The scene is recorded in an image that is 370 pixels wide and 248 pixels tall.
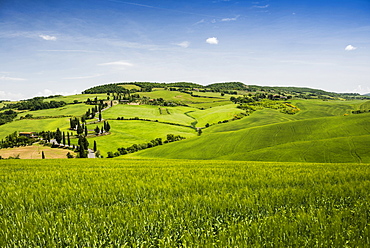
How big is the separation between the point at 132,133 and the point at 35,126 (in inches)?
3034

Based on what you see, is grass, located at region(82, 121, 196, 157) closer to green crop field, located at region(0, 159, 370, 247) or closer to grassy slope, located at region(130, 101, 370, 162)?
grassy slope, located at region(130, 101, 370, 162)

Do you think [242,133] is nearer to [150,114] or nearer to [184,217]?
[184,217]

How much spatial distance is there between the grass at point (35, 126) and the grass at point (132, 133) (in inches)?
1082

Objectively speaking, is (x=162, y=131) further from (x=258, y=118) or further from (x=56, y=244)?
(x=56, y=244)

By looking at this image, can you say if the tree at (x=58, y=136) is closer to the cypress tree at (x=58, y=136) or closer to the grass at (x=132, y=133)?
the cypress tree at (x=58, y=136)

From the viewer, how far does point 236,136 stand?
7594 cm

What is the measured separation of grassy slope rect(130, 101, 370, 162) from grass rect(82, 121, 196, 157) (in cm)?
3566

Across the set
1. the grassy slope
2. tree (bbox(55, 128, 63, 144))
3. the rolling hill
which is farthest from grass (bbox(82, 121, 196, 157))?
the grassy slope

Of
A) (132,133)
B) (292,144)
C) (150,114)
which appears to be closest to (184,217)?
(292,144)

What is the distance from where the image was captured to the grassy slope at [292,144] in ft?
156

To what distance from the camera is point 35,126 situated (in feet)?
480

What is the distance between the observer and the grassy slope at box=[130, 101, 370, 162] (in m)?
47.5

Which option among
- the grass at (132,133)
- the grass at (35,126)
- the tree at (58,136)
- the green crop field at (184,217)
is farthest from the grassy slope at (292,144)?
the grass at (35,126)

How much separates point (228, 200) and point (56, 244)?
13.4ft
